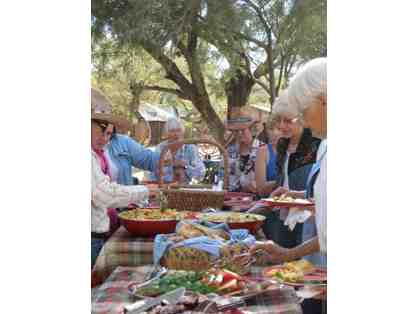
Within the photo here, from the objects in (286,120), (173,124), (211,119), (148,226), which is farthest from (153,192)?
(286,120)

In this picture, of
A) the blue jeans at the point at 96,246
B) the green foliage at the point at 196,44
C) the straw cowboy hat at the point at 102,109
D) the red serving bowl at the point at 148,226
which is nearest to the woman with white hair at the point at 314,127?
the green foliage at the point at 196,44

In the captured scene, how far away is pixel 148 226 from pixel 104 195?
0.32 metres

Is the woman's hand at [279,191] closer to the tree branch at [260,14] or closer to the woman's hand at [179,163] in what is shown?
the woman's hand at [179,163]

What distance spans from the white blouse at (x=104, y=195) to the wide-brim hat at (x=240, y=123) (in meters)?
0.65

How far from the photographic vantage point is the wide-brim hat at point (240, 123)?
11.7 feet

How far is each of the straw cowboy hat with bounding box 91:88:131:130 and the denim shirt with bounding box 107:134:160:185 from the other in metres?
0.10

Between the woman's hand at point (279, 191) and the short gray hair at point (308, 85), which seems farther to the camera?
the woman's hand at point (279, 191)

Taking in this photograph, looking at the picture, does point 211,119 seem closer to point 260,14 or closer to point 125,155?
point 125,155

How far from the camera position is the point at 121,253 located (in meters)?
3.52

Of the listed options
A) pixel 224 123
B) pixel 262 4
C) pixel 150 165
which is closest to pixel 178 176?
pixel 150 165

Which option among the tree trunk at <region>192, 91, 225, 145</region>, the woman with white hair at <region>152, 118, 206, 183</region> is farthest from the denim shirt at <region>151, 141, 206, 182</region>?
the tree trunk at <region>192, 91, 225, 145</region>

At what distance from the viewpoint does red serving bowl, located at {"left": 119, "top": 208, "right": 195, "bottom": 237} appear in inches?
138

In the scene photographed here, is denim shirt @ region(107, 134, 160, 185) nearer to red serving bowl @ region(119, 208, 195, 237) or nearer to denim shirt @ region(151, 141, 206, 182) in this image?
denim shirt @ region(151, 141, 206, 182)
